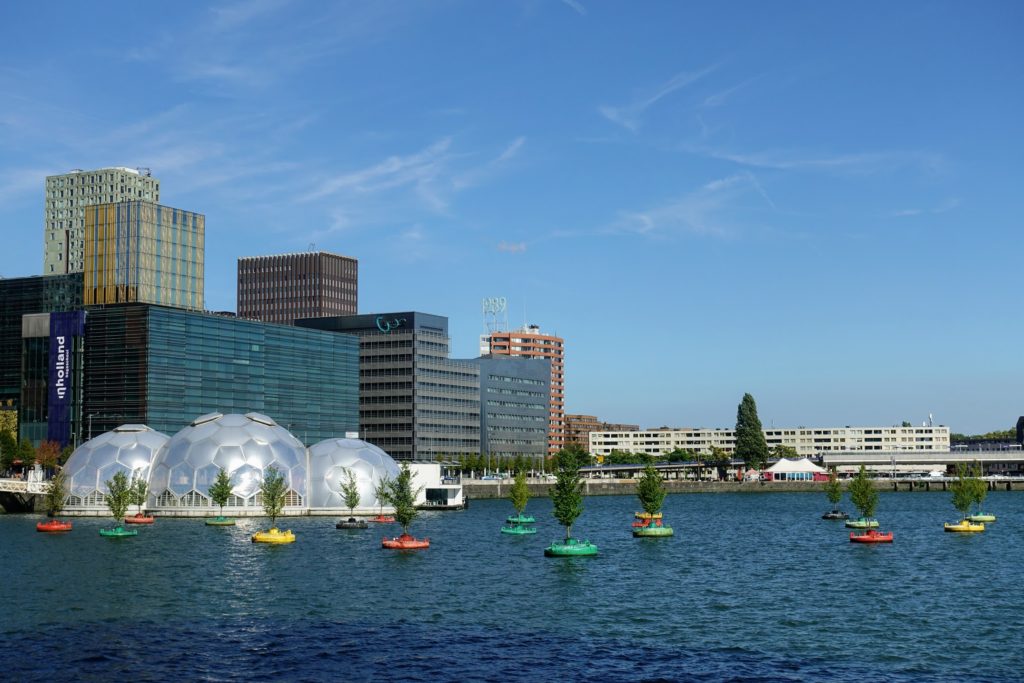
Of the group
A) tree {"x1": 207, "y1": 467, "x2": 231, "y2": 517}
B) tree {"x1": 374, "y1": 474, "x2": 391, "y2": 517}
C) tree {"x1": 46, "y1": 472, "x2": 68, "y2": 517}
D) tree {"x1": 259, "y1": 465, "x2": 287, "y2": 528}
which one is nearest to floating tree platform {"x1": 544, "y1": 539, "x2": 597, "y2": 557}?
tree {"x1": 259, "y1": 465, "x2": 287, "y2": 528}

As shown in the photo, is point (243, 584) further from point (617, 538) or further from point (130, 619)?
point (617, 538)

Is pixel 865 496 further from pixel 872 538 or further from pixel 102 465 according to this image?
pixel 102 465

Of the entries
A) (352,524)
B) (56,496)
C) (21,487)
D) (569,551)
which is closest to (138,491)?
(56,496)

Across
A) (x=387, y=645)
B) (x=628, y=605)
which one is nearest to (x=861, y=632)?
(x=628, y=605)

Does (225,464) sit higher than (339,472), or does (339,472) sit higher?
(225,464)

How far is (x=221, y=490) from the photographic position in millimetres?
154250

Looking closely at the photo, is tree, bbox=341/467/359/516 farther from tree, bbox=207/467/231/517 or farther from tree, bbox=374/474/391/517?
tree, bbox=207/467/231/517

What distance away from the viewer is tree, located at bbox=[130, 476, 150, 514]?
511ft

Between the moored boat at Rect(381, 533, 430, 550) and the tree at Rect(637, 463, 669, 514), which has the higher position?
the tree at Rect(637, 463, 669, 514)

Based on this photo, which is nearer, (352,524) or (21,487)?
(352,524)

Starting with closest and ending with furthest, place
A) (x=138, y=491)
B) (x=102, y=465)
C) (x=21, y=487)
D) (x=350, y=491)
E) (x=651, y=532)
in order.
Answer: (x=651, y=532), (x=138, y=491), (x=350, y=491), (x=102, y=465), (x=21, y=487)

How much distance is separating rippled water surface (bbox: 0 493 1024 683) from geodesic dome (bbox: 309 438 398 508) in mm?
41349

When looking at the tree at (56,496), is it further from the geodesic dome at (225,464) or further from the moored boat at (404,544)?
the moored boat at (404,544)

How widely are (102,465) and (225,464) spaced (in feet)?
69.1
